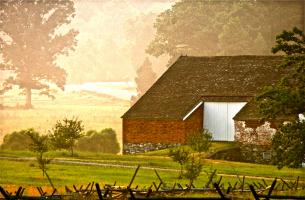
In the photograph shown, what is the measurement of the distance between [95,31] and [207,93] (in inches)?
300

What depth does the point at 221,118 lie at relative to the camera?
131 feet

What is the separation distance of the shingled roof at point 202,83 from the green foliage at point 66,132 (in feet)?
20.7

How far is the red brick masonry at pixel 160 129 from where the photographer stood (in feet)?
128

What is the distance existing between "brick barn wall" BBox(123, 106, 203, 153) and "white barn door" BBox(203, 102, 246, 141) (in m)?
0.41

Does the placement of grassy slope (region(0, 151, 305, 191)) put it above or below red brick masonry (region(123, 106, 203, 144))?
below

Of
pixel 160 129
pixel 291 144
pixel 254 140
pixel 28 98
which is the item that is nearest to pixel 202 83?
pixel 160 129

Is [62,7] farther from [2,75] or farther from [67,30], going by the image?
[2,75]

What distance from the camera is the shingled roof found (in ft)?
131

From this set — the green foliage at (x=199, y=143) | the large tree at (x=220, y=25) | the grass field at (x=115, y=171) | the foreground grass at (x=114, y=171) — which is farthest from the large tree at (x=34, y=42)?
the green foliage at (x=199, y=143)

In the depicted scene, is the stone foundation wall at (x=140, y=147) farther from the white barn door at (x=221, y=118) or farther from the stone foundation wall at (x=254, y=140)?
the stone foundation wall at (x=254, y=140)

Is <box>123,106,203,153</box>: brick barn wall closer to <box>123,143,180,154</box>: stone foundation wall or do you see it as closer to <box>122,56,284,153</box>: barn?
<box>122,56,284,153</box>: barn

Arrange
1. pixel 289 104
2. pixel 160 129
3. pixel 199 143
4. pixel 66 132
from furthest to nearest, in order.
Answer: pixel 160 129 → pixel 66 132 → pixel 199 143 → pixel 289 104

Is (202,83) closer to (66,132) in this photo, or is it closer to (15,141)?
(66,132)

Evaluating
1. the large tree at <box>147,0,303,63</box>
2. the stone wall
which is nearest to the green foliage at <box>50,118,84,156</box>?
the large tree at <box>147,0,303,63</box>
